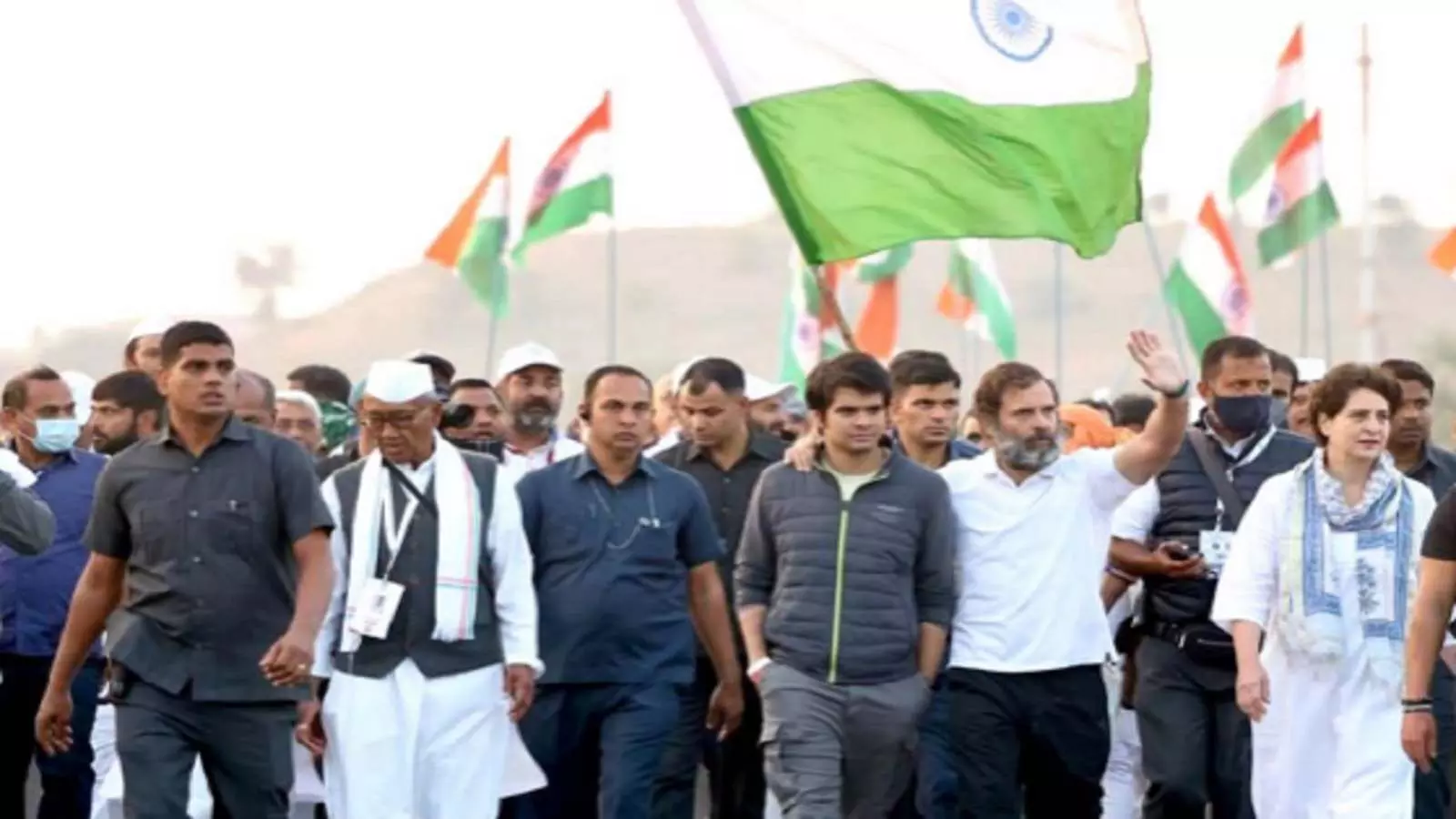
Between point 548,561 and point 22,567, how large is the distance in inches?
99.4

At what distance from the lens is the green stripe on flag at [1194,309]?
24406mm

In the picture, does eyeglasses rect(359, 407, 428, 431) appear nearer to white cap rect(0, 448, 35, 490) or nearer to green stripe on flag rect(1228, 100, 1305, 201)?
white cap rect(0, 448, 35, 490)

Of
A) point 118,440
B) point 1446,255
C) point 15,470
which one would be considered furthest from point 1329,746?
point 1446,255

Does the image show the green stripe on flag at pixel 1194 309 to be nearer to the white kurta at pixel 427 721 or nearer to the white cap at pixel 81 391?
the white cap at pixel 81 391

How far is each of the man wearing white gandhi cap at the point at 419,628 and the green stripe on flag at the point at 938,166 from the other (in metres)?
1.99

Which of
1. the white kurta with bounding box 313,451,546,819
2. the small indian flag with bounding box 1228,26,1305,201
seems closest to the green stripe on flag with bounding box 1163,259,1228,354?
the small indian flag with bounding box 1228,26,1305,201

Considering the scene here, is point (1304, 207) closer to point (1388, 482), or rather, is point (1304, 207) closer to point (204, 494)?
point (1388, 482)

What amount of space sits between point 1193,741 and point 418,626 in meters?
3.19

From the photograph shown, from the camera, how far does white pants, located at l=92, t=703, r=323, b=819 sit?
42.0ft

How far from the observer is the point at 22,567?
13.6m

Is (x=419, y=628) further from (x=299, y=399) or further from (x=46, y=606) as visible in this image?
(x=299, y=399)

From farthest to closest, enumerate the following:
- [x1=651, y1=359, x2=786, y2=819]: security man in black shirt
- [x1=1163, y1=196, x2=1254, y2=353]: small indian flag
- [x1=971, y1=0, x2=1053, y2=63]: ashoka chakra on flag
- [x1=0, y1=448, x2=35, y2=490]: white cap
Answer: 1. [x1=1163, y1=196, x2=1254, y2=353]: small indian flag
2. [x1=651, y1=359, x2=786, y2=819]: security man in black shirt
3. [x1=971, y1=0, x2=1053, y2=63]: ashoka chakra on flag
4. [x1=0, y1=448, x2=35, y2=490]: white cap

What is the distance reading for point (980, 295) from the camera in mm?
31156

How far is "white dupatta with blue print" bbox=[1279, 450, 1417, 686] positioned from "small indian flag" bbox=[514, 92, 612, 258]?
1334 centimetres
